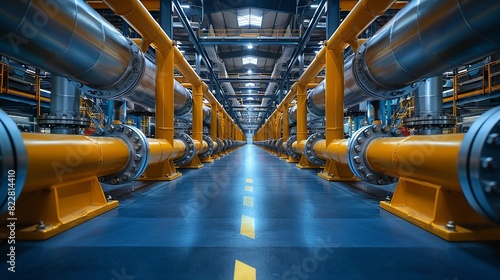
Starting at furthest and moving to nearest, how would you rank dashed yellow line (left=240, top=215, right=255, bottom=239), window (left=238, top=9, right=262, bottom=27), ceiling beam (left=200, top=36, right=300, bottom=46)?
window (left=238, top=9, right=262, bottom=27) < ceiling beam (left=200, top=36, right=300, bottom=46) < dashed yellow line (left=240, top=215, right=255, bottom=239)

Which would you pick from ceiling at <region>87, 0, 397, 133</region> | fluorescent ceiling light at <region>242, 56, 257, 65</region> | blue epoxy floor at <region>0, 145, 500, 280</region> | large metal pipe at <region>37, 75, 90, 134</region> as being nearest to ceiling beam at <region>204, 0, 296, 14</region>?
ceiling at <region>87, 0, 397, 133</region>

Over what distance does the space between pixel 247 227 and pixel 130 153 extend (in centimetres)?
151

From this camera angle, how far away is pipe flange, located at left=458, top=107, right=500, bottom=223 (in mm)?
1123

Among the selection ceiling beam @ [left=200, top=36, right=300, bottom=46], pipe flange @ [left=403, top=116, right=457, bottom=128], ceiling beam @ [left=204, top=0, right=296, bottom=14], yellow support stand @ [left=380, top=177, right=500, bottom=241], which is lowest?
yellow support stand @ [left=380, top=177, right=500, bottom=241]

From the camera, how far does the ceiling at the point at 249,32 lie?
27.1 ft

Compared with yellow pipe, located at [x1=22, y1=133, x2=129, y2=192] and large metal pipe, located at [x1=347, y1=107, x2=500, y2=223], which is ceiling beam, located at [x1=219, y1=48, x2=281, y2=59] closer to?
large metal pipe, located at [x1=347, y1=107, x2=500, y2=223]

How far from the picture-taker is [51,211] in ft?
5.53

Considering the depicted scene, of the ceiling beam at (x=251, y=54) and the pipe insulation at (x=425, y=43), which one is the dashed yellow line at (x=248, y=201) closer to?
the pipe insulation at (x=425, y=43)

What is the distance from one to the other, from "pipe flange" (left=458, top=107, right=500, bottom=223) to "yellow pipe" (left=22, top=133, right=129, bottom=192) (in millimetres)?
2218

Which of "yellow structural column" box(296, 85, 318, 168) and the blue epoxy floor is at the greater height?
"yellow structural column" box(296, 85, 318, 168)

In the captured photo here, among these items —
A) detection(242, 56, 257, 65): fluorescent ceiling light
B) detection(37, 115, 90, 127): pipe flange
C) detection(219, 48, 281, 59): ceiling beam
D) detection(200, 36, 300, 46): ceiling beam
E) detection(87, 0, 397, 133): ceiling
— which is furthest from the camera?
detection(242, 56, 257, 65): fluorescent ceiling light

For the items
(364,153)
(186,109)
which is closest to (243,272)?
(364,153)

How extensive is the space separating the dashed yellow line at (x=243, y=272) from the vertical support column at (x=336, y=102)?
2.87 metres

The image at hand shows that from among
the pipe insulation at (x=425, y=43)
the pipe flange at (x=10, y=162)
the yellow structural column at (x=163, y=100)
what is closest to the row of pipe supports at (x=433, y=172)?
the pipe insulation at (x=425, y=43)
